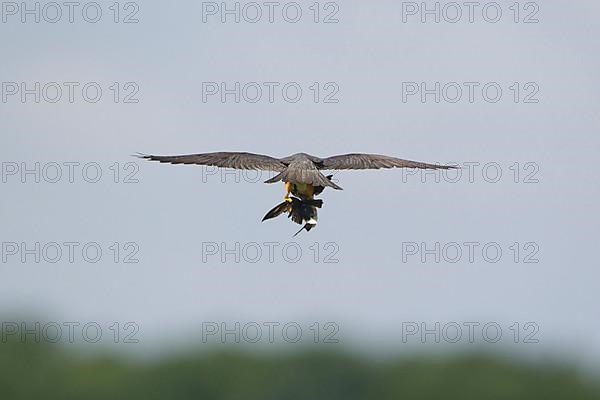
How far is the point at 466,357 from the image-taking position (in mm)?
150375

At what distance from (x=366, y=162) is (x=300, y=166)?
1.29 m

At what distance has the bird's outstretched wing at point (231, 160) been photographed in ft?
96.4

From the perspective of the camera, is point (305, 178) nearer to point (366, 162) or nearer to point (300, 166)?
point (300, 166)

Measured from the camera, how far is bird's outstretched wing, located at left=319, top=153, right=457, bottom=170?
29.9 meters

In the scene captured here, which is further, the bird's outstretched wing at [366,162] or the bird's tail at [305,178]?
the bird's outstretched wing at [366,162]

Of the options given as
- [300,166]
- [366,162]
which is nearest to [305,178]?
[300,166]

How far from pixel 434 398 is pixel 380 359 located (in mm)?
24888

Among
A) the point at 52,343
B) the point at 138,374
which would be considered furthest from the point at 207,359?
the point at 52,343

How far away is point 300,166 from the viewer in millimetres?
29281

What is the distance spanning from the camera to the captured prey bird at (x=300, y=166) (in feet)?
95.2

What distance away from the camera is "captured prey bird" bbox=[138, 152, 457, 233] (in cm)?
2903

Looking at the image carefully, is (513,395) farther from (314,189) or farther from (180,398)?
(314,189)

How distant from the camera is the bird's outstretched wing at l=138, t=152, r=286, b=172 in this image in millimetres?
29391

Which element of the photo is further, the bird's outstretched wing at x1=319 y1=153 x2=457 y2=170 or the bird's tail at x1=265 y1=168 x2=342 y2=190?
the bird's outstretched wing at x1=319 y1=153 x2=457 y2=170
